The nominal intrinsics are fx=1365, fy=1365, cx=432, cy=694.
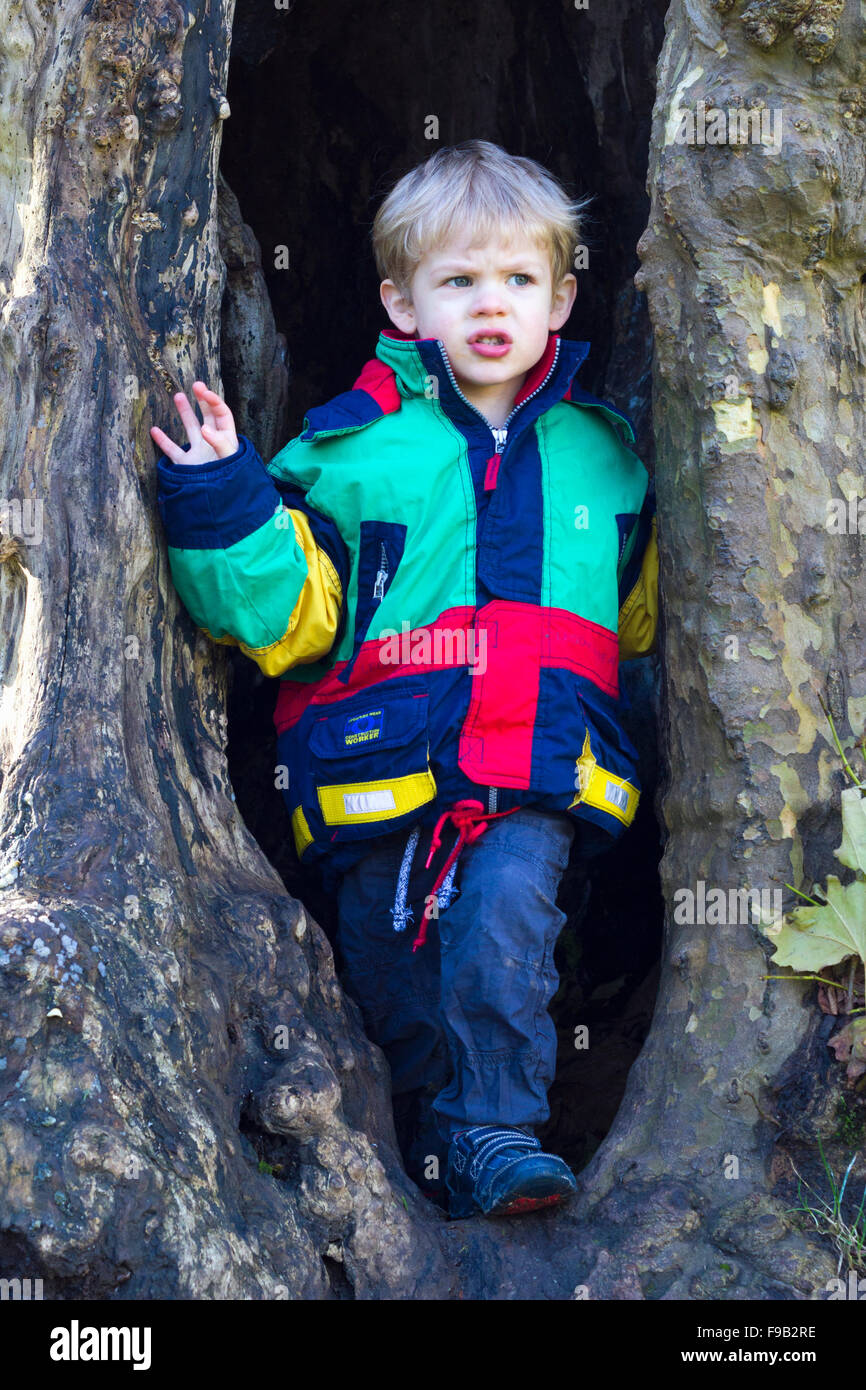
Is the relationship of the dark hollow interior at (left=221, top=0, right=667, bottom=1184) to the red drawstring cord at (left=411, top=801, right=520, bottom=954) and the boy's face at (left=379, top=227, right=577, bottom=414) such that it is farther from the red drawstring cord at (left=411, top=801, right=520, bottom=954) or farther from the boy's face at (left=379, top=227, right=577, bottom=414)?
the red drawstring cord at (left=411, top=801, right=520, bottom=954)

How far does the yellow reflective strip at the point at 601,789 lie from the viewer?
10.5 feet

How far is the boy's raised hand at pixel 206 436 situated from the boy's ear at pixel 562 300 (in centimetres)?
95

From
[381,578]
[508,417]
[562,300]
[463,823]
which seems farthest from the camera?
[562,300]

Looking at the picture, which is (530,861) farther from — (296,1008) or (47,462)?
(47,462)

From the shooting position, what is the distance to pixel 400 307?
11.3ft

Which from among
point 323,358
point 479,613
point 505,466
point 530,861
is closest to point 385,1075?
point 530,861

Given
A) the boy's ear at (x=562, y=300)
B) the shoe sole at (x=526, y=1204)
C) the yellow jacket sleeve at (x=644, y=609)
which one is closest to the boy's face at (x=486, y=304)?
the boy's ear at (x=562, y=300)

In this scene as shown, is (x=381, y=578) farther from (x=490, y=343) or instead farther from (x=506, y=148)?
(x=506, y=148)

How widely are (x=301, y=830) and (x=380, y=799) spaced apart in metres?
0.28

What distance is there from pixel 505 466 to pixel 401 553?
0.34 metres

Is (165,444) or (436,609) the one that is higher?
(165,444)

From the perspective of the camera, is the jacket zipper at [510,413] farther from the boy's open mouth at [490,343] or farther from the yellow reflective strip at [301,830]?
the yellow reflective strip at [301,830]

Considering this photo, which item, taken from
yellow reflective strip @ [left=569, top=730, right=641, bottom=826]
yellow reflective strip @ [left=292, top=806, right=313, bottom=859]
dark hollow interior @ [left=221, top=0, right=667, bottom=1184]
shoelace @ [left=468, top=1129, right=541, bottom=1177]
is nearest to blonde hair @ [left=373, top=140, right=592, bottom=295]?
dark hollow interior @ [left=221, top=0, right=667, bottom=1184]

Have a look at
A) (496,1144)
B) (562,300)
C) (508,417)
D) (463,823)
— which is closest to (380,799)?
(463,823)
